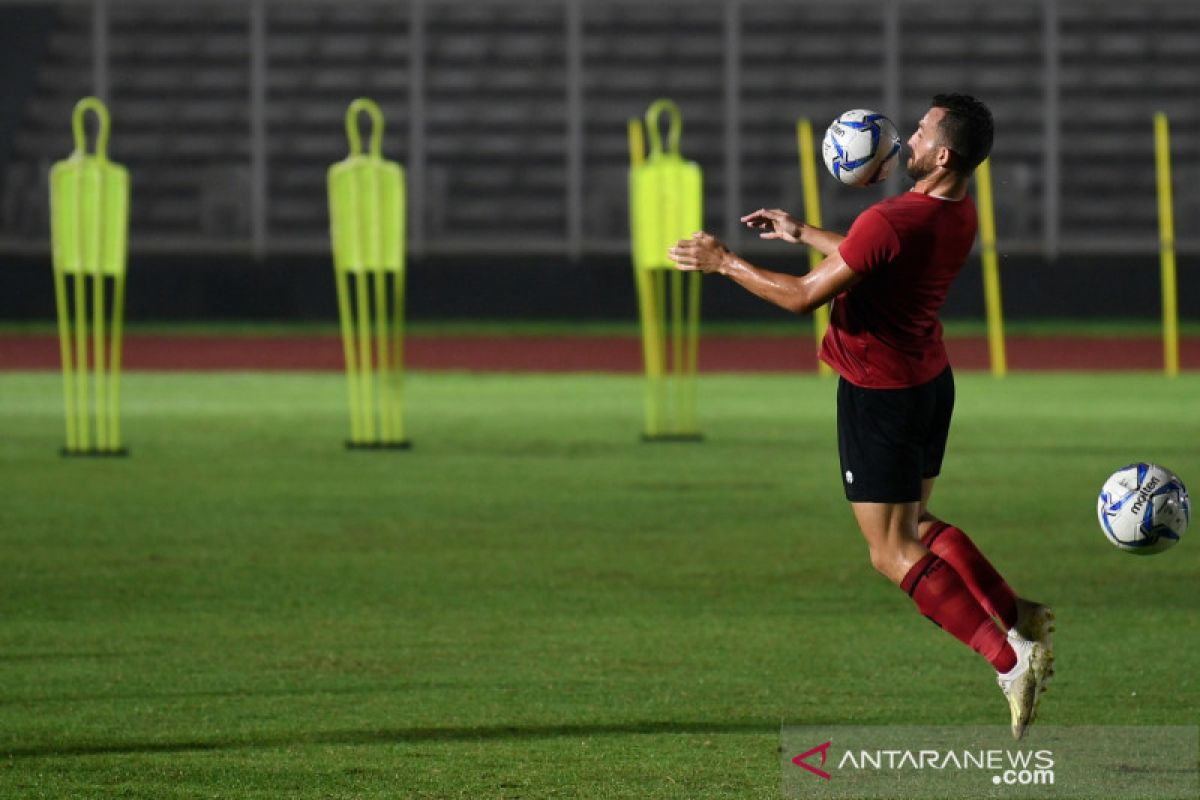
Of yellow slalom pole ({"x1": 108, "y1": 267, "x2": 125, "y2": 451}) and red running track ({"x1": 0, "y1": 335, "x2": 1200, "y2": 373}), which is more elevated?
yellow slalom pole ({"x1": 108, "y1": 267, "x2": 125, "y2": 451})

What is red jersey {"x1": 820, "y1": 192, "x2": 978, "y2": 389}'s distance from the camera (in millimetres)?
5602

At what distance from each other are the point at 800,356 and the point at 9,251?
39.4ft

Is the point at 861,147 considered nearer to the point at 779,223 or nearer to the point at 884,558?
the point at 779,223

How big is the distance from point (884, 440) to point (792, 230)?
66 centimetres

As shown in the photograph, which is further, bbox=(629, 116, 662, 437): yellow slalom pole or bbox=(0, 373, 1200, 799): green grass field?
bbox=(629, 116, 662, 437): yellow slalom pole

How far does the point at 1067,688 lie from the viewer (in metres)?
6.44

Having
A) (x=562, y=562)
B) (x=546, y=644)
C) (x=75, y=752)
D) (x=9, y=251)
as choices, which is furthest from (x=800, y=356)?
(x=75, y=752)

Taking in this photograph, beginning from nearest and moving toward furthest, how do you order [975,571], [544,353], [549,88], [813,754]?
1. [813,754]
2. [975,571]
3. [544,353]
4. [549,88]

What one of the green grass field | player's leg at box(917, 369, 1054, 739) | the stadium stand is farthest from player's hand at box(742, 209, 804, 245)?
the stadium stand

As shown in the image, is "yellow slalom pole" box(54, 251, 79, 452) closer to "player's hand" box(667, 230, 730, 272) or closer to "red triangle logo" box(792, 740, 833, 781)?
"player's hand" box(667, 230, 730, 272)

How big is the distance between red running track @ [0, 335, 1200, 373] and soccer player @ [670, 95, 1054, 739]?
692 inches

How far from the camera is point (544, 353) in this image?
25609 mm

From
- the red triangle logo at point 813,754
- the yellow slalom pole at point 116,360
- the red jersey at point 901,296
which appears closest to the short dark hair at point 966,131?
the red jersey at point 901,296

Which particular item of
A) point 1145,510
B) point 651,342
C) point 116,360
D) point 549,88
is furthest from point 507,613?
point 549,88
